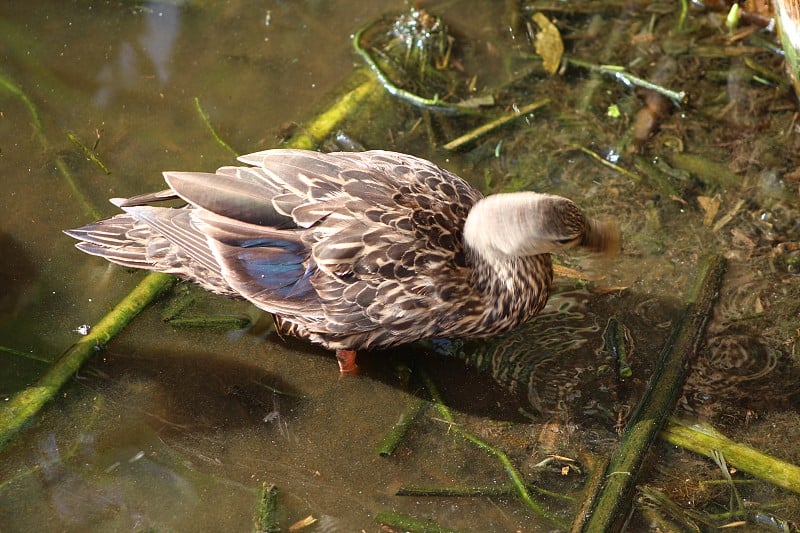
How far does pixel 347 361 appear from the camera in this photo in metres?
4.76

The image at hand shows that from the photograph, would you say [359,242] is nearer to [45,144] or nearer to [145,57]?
[45,144]

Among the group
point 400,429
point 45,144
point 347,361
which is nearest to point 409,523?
point 400,429

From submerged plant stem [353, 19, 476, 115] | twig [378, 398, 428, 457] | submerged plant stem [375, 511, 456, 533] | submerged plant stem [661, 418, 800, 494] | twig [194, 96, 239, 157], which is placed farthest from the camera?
submerged plant stem [353, 19, 476, 115]

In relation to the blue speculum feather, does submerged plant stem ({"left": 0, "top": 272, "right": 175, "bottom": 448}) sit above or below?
below

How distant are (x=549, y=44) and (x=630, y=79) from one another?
2.05 ft

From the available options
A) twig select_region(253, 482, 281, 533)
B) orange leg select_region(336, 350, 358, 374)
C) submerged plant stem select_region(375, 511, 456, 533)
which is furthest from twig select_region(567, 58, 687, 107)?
twig select_region(253, 482, 281, 533)

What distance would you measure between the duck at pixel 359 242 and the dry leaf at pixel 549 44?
193cm

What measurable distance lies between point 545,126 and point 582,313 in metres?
1.43

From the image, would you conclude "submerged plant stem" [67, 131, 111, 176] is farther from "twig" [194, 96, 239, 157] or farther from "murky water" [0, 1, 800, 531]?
"twig" [194, 96, 239, 157]

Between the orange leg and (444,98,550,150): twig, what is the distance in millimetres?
1636

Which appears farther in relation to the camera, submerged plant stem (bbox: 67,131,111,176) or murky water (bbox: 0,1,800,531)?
submerged plant stem (bbox: 67,131,111,176)

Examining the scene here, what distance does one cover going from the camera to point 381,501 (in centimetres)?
433

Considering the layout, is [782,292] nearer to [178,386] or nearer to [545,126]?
[545,126]

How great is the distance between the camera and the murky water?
14.4ft
